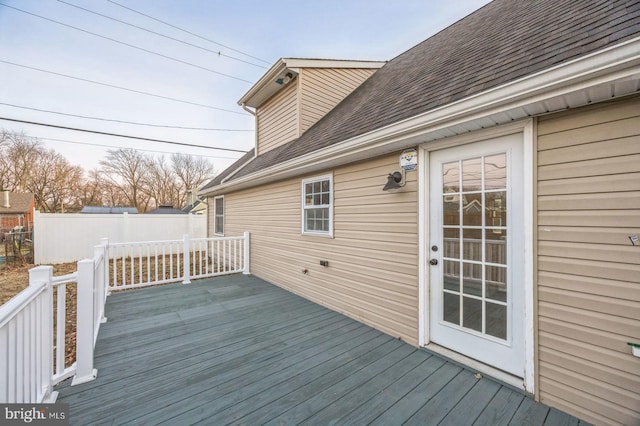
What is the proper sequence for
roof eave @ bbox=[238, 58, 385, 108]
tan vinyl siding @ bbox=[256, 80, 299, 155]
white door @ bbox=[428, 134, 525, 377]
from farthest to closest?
tan vinyl siding @ bbox=[256, 80, 299, 155], roof eave @ bbox=[238, 58, 385, 108], white door @ bbox=[428, 134, 525, 377]

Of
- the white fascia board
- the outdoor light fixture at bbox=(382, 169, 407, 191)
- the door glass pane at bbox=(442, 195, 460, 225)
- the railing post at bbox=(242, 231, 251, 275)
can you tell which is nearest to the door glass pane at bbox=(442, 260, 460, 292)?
the door glass pane at bbox=(442, 195, 460, 225)

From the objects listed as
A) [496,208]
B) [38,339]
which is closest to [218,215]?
[38,339]

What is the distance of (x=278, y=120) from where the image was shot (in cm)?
646

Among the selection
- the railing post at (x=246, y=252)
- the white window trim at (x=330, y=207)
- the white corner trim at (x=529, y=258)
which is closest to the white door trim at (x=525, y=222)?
the white corner trim at (x=529, y=258)

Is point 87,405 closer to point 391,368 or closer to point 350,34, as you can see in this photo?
point 391,368

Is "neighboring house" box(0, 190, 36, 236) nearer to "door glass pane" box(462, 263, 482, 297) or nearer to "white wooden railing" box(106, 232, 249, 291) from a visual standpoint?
"white wooden railing" box(106, 232, 249, 291)

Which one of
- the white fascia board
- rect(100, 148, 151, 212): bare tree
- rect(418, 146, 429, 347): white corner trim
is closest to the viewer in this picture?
the white fascia board

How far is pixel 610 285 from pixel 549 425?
1.03 meters

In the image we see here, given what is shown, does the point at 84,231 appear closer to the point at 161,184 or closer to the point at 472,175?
the point at 472,175

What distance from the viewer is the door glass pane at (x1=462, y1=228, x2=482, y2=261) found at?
2.40 m

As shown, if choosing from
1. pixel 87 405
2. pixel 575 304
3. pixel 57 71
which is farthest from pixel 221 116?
pixel 575 304

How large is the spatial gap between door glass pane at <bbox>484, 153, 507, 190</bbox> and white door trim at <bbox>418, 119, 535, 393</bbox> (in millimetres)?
173

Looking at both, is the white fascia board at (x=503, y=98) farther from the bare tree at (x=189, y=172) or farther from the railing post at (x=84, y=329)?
the bare tree at (x=189, y=172)

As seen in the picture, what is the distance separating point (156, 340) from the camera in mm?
2969
